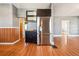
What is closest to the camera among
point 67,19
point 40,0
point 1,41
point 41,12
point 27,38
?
point 40,0

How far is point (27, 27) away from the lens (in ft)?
33.5

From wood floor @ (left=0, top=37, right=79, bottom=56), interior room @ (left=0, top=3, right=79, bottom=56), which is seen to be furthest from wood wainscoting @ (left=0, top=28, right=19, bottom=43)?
wood floor @ (left=0, top=37, right=79, bottom=56)

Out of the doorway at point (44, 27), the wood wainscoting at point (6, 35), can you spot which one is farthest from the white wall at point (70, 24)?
the wood wainscoting at point (6, 35)

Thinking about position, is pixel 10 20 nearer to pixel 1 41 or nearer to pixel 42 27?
pixel 1 41

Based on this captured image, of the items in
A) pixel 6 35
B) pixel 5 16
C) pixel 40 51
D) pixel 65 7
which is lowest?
pixel 40 51

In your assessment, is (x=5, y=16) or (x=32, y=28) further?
(x=32, y=28)

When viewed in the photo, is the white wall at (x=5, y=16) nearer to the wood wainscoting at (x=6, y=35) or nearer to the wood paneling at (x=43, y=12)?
the wood wainscoting at (x=6, y=35)

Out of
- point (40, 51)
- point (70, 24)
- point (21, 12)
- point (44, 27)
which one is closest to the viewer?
point (40, 51)

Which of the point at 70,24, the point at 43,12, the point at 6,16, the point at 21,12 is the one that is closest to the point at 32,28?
the point at 21,12

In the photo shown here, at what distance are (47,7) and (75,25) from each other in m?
7.57

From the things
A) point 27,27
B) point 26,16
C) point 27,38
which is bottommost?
point 27,38

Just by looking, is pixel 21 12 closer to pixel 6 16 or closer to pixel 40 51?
pixel 6 16

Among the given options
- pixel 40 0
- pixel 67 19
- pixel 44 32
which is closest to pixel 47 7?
pixel 44 32

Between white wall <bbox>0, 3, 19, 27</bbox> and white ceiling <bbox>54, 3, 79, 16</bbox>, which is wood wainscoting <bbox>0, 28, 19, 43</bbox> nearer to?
white wall <bbox>0, 3, 19, 27</bbox>
